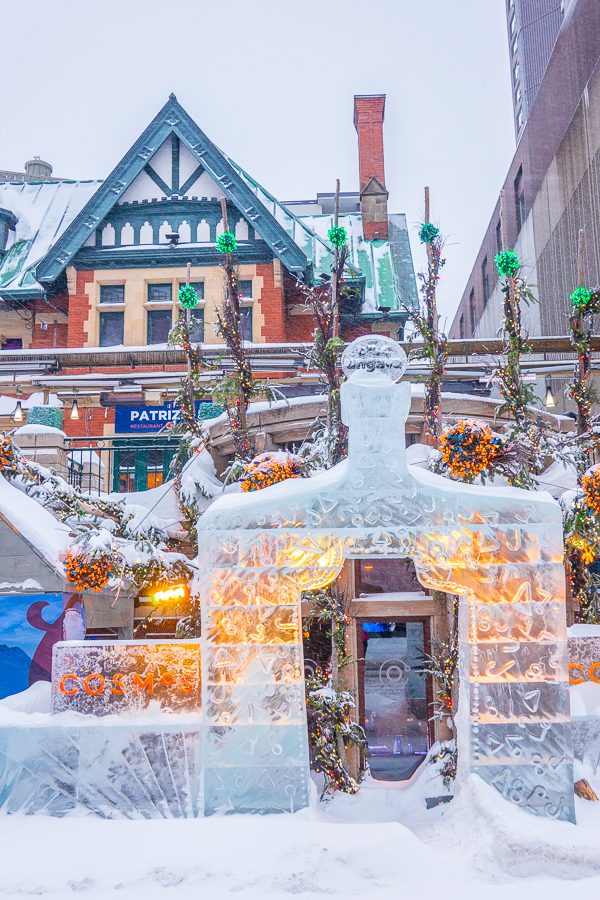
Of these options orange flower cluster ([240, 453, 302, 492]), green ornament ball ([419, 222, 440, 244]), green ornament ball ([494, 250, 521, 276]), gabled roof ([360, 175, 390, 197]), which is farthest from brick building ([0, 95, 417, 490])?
orange flower cluster ([240, 453, 302, 492])

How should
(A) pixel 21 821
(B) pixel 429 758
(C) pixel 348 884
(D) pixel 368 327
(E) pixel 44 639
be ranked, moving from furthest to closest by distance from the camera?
1. (D) pixel 368 327
2. (E) pixel 44 639
3. (B) pixel 429 758
4. (A) pixel 21 821
5. (C) pixel 348 884

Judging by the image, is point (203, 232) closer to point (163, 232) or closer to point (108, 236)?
point (163, 232)

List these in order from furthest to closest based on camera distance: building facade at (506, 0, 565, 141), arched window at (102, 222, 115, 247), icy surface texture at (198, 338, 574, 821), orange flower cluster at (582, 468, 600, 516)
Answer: building facade at (506, 0, 565, 141)
arched window at (102, 222, 115, 247)
orange flower cluster at (582, 468, 600, 516)
icy surface texture at (198, 338, 574, 821)

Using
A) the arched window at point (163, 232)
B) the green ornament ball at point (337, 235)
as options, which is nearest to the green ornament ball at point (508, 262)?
the green ornament ball at point (337, 235)

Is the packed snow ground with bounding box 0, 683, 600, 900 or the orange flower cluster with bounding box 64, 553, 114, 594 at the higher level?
A: the orange flower cluster with bounding box 64, 553, 114, 594

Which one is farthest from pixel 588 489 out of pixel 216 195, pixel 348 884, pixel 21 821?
pixel 216 195

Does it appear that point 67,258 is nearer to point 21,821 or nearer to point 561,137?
point 21,821

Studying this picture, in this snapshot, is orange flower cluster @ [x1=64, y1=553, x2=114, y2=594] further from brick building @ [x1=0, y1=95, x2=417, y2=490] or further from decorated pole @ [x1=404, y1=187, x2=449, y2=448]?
brick building @ [x1=0, y1=95, x2=417, y2=490]

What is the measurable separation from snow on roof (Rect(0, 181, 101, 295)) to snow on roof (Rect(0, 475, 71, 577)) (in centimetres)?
839

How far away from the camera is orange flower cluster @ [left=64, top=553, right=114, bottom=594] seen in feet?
21.9

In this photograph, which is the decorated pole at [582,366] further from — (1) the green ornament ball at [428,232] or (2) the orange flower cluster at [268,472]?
(2) the orange flower cluster at [268,472]

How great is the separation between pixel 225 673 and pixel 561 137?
18209mm

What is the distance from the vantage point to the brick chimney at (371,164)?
17.3m

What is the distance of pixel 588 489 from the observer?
6.13 metres
